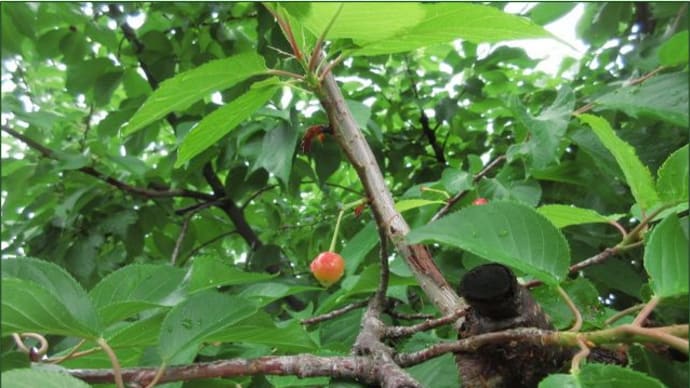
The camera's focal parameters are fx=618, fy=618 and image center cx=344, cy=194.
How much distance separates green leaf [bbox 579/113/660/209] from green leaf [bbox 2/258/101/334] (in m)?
0.49

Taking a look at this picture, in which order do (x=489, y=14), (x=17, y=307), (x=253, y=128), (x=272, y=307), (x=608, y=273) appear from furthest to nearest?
(x=272, y=307), (x=253, y=128), (x=608, y=273), (x=489, y=14), (x=17, y=307)

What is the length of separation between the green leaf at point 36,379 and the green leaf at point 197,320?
0.29 feet

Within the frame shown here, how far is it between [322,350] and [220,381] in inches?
4.5

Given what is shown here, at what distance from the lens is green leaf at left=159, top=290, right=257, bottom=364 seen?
55 centimetres

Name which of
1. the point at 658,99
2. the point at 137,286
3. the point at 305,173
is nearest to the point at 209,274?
the point at 137,286

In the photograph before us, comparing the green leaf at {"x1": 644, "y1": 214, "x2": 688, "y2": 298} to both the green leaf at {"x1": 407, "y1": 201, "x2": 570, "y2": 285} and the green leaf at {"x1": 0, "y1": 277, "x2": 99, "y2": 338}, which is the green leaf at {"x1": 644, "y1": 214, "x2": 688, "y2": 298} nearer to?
the green leaf at {"x1": 407, "y1": 201, "x2": 570, "y2": 285}

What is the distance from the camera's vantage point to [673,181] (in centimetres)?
53

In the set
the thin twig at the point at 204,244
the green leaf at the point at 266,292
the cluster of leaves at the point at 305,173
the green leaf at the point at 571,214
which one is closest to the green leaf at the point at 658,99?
the cluster of leaves at the point at 305,173

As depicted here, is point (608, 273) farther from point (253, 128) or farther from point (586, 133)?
point (253, 128)

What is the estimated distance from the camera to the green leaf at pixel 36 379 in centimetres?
45

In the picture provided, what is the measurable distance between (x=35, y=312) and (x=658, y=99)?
652mm

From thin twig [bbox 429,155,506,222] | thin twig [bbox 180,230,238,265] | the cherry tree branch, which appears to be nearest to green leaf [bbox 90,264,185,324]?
the cherry tree branch

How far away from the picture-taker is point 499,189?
1.10 meters

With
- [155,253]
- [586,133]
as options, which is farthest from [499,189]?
[155,253]
